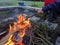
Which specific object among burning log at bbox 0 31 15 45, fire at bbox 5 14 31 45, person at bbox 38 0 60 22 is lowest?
burning log at bbox 0 31 15 45

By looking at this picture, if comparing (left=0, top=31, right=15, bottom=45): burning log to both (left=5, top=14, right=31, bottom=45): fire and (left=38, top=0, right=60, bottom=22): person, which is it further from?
(left=38, top=0, right=60, bottom=22): person

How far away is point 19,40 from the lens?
284cm

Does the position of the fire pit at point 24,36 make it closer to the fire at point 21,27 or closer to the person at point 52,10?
the fire at point 21,27

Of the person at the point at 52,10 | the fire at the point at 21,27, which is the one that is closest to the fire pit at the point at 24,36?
the fire at the point at 21,27

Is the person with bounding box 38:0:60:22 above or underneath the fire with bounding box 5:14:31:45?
above

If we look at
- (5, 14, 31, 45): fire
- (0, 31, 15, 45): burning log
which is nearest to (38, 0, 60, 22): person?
(5, 14, 31, 45): fire

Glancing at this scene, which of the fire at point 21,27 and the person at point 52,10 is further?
the person at point 52,10

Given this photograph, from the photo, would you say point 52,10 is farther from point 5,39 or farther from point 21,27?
point 5,39

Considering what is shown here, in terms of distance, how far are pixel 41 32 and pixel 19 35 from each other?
16.2 inches

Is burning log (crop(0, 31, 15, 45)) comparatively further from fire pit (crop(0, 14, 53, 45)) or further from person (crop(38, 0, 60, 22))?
person (crop(38, 0, 60, 22))

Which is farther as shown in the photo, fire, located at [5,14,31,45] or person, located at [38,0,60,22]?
person, located at [38,0,60,22]

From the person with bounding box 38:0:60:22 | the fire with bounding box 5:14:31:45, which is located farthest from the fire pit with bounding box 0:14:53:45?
the person with bounding box 38:0:60:22

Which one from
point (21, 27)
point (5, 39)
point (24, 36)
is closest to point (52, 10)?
point (21, 27)

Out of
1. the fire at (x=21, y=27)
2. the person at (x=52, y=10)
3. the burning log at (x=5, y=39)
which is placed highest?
the person at (x=52, y=10)
